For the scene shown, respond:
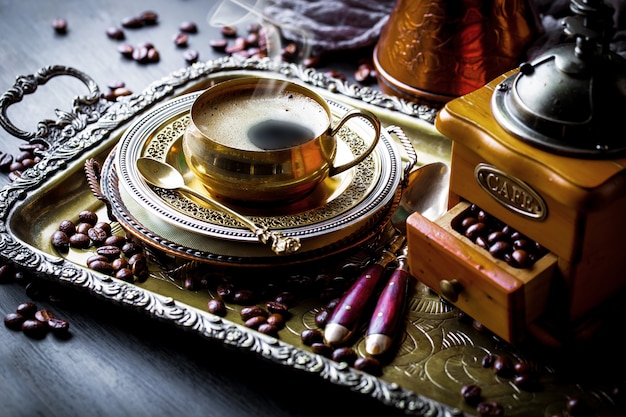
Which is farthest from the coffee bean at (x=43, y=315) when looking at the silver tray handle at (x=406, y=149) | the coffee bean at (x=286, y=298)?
the silver tray handle at (x=406, y=149)

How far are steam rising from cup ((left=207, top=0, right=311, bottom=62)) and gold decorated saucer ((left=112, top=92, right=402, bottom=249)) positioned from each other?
0.77 ft

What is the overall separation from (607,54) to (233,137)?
1.97 ft

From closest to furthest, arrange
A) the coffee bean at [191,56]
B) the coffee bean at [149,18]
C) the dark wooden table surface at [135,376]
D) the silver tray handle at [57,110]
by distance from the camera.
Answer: the dark wooden table surface at [135,376], the silver tray handle at [57,110], the coffee bean at [191,56], the coffee bean at [149,18]

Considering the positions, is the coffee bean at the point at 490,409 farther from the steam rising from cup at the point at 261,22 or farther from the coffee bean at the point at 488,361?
the steam rising from cup at the point at 261,22

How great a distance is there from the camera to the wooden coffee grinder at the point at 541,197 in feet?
3.47

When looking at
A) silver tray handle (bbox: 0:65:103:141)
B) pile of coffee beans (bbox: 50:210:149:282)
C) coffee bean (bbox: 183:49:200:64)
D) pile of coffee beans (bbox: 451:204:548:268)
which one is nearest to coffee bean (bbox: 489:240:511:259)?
pile of coffee beans (bbox: 451:204:548:268)

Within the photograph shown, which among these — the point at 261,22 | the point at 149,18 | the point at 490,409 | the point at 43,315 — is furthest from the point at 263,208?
the point at 149,18

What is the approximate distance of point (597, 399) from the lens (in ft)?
3.70

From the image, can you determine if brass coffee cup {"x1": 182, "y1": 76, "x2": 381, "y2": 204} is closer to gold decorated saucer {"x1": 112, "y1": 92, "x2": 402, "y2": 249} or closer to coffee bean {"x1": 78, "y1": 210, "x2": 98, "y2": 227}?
gold decorated saucer {"x1": 112, "y1": 92, "x2": 402, "y2": 249}

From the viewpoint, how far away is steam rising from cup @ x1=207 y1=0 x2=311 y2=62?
165 centimetres

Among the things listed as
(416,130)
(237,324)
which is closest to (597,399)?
(237,324)

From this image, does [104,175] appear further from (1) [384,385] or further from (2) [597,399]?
(2) [597,399]

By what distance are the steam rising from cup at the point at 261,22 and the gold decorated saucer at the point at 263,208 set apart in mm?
234

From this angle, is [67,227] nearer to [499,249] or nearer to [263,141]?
[263,141]
